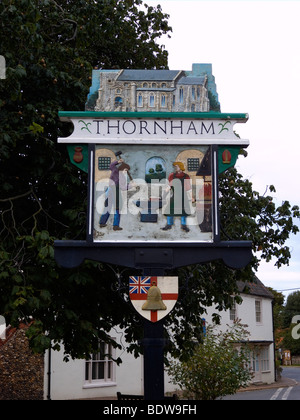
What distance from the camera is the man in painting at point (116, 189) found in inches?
309

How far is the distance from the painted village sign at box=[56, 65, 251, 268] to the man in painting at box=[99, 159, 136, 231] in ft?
0.04

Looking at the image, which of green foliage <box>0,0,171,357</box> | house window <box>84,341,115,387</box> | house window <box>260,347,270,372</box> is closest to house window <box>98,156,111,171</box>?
green foliage <box>0,0,171,357</box>

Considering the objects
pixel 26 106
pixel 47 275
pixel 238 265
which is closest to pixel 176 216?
pixel 238 265

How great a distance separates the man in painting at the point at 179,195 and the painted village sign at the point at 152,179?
1 cm

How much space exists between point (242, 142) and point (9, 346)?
51.7ft

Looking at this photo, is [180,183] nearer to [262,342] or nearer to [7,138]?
[7,138]

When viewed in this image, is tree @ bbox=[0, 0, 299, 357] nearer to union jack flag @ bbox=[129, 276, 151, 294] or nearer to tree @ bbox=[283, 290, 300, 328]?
union jack flag @ bbox=[129, 276, 151, 294]

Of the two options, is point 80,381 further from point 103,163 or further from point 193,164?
point 193,164

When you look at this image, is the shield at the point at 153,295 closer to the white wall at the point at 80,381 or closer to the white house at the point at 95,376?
the white house at the point at 95,376

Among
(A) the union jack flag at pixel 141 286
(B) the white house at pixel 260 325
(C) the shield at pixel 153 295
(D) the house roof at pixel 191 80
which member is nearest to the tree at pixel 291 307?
(B) the white house at pixel 260 325

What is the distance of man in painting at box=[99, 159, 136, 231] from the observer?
7.85 metres

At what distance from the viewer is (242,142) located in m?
8.09

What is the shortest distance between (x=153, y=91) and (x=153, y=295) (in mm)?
2918

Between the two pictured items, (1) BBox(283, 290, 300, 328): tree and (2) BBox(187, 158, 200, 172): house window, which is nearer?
(2) BBox(187, 158, 200, 172): house window
